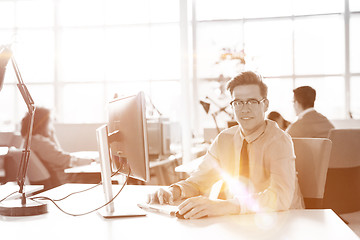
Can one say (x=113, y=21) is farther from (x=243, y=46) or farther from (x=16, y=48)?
(x=16, y=48)

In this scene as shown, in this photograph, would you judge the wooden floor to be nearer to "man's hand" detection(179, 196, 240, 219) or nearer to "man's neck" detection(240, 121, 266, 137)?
"man's neck" detection(240, 121, 266, 137)

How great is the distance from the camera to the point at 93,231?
137cm

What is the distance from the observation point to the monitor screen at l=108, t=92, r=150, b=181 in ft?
4.60

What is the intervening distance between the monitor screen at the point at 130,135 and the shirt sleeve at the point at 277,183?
402mm

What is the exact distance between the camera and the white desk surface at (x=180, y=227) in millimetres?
1299

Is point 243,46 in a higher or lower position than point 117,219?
→ higher

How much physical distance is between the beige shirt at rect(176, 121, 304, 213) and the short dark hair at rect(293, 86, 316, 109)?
2476 mm

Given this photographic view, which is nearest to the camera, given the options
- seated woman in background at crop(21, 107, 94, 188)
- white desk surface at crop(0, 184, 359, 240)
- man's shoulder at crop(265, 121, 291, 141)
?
white desk surface at crop(0, 184, 359, 240)

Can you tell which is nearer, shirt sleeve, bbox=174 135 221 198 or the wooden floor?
shirt sleeve, bbox=174 135 221 198

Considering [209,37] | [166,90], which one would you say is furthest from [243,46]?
[166,90]

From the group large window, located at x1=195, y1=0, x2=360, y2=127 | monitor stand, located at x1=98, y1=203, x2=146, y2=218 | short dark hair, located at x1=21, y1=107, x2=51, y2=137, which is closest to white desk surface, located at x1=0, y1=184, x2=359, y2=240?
monitor stand, located at x1=98, y1=203, x2=146, y2=218

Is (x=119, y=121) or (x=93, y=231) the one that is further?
(x=119, y=121)

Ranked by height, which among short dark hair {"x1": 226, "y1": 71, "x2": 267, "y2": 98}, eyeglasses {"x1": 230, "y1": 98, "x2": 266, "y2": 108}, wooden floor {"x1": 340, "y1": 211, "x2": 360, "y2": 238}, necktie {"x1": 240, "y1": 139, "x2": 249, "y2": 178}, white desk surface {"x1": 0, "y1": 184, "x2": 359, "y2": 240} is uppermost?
short dark hair {"x1": 226, "y1": 71, "x2": 267, "y2": 98}

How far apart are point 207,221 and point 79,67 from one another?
24.3 ft
